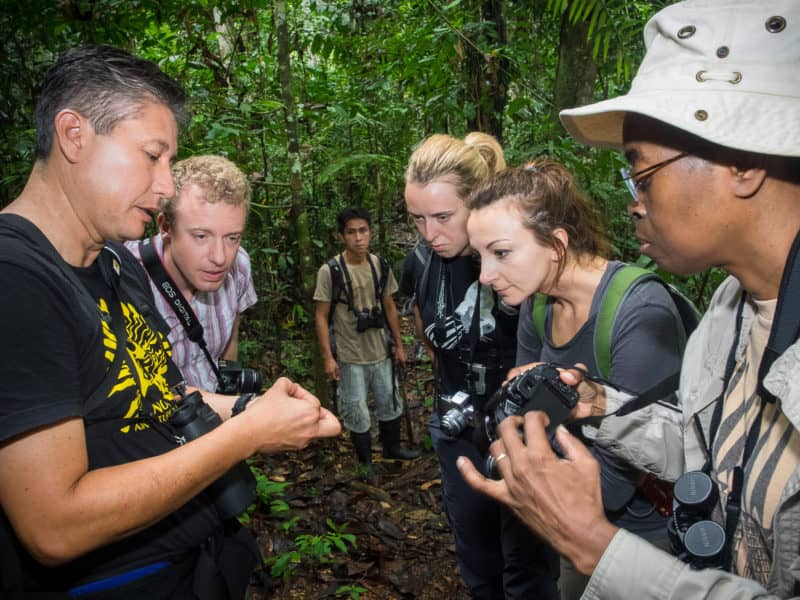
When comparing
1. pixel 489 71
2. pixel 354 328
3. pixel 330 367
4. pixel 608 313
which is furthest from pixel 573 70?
pixel 330 367

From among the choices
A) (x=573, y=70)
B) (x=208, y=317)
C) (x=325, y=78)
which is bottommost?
(x=208, y=317)

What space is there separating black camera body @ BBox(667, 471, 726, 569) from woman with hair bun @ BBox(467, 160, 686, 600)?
22.8 inches

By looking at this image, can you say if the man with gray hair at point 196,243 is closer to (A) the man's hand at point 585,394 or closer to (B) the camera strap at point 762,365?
(A) the man's hand at point 585,394

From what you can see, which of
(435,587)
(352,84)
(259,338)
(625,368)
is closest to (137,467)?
(625,368)

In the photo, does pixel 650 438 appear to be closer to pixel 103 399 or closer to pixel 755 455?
pixel 755 455

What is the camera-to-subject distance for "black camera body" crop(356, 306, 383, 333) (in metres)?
5.45

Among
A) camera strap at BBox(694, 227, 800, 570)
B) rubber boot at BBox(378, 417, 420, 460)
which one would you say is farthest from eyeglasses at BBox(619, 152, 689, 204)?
rubber boot at BBox(378, 417, 420, 460)

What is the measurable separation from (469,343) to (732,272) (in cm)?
170

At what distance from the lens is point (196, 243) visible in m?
2.71

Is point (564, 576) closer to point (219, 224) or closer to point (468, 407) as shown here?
point (468, 407)

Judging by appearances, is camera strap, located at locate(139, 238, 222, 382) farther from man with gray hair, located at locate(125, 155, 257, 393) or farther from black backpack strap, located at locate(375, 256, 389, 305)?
black backpack strap, located at locate(375, 256, 389, 305)

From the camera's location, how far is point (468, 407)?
254 cm

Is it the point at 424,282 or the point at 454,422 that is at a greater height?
the point at 424,282

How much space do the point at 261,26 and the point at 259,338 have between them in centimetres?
434
